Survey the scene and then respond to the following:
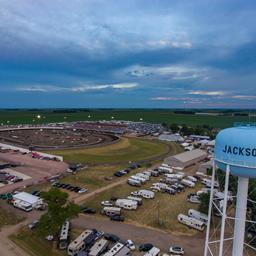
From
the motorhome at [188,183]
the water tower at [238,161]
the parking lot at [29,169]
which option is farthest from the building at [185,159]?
the water tower at [238,161]

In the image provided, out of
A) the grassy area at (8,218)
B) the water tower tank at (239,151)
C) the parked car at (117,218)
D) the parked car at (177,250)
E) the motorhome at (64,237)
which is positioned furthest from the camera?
the parked car at (117,218)

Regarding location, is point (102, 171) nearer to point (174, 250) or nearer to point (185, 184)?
point (185, 184)

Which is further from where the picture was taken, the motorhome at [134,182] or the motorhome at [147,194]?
the motorhome at [134,182]

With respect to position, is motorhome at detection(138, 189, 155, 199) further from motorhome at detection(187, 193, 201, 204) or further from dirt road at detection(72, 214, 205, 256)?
dirt road at detection(72, 214, 205, 256)

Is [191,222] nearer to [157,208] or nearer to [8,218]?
[157,208]

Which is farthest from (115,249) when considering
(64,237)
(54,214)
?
(54,214)

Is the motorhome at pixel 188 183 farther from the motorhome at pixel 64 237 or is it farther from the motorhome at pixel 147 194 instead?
the motorhome at pixel 64 237

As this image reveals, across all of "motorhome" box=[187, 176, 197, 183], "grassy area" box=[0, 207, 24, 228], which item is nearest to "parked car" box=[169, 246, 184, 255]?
"grassy area" box=[0, 207, 24, 228]
